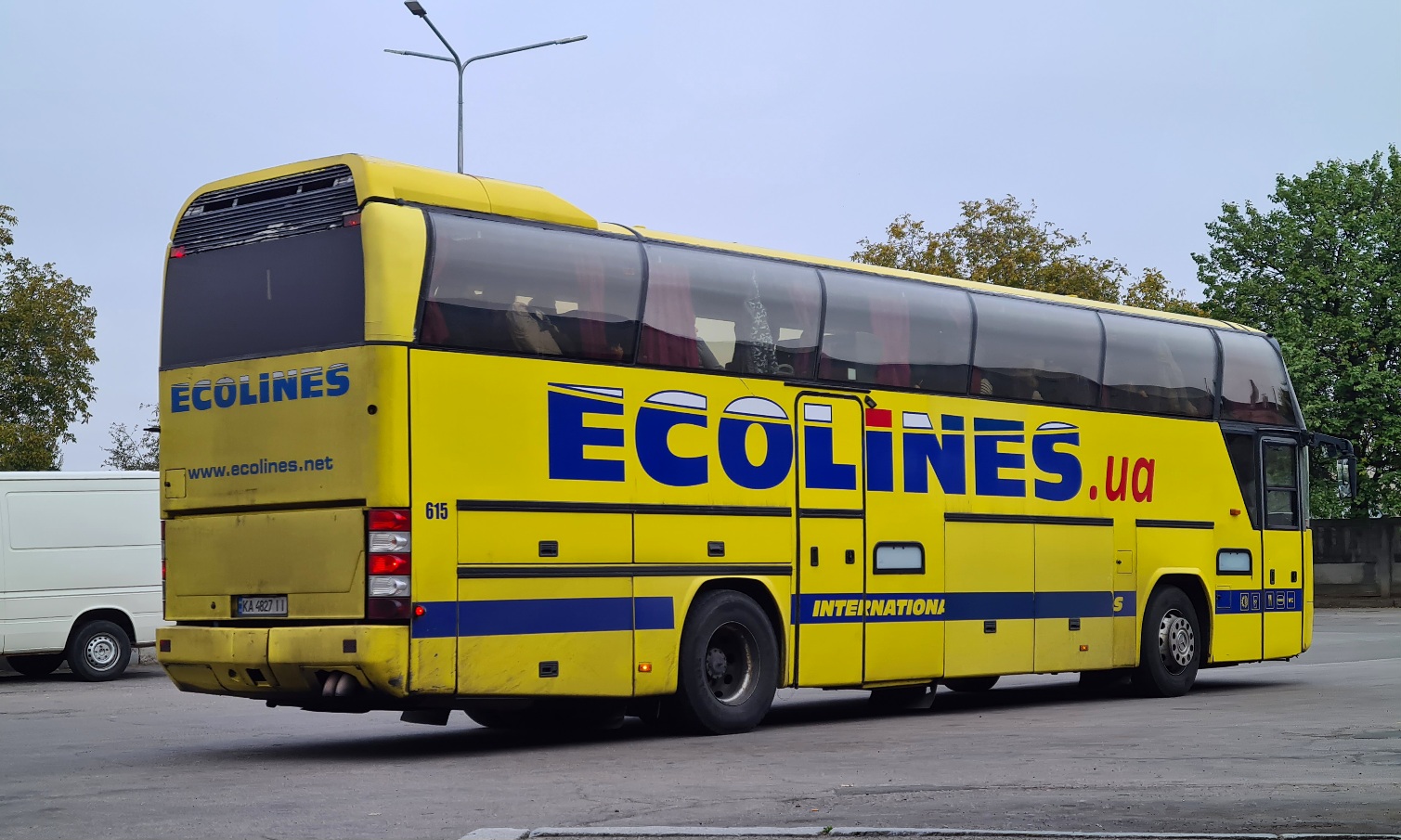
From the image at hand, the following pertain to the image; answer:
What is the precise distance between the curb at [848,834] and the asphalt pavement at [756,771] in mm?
195

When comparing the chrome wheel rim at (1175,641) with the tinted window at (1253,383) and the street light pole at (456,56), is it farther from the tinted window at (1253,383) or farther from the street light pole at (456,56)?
the street light pole at (456,56)

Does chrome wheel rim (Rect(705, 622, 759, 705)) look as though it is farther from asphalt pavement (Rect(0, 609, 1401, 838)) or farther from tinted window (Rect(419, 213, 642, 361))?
tinted window (Rect(419, 213, 642, 361))

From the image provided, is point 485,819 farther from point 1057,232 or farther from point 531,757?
point 1057,232

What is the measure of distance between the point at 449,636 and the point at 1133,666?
8.60 meters

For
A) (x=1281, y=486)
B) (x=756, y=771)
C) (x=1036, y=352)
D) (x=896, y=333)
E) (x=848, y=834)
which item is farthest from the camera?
(x=1281, y=486)

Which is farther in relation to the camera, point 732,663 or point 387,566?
point 732,663

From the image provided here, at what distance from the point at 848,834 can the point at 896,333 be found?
27.2 feet

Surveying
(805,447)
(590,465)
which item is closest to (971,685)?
(805,447)

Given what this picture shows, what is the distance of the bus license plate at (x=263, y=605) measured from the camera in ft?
40.5

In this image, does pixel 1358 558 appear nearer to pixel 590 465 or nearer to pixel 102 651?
pixel 102 651

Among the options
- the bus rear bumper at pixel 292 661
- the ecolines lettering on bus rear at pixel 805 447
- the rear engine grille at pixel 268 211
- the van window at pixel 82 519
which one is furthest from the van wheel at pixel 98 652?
the ecolines lettering on bus rear at pixel 805 447

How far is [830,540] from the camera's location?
15.1 metres

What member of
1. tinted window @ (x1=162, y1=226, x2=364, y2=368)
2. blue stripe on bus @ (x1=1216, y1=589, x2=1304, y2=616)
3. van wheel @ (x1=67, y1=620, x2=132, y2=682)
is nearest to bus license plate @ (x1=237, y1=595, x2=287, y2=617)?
tinted window @ (x1=162, y1=226, x2=364, y2=368)

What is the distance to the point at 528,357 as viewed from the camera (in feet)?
41.9
